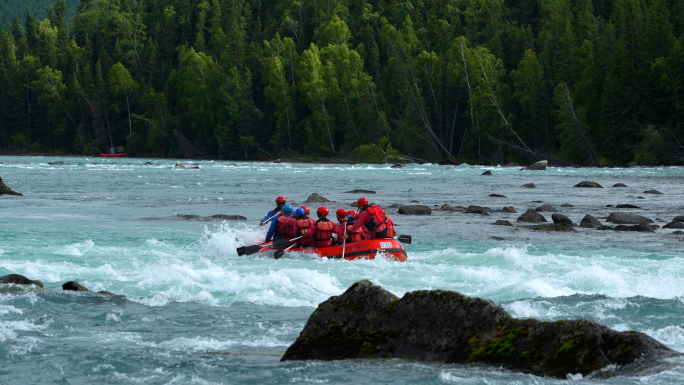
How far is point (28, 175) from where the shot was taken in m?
45.9

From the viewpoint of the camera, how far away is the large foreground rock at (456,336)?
21.1 feet

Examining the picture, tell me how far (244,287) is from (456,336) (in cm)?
580

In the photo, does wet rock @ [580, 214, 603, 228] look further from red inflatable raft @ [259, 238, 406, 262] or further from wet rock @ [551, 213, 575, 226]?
red inflatable raft @ [259, 238, 406, 262]

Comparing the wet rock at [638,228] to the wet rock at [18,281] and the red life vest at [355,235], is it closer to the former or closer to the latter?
the red life vest at [355,235]

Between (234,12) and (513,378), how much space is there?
114 metres

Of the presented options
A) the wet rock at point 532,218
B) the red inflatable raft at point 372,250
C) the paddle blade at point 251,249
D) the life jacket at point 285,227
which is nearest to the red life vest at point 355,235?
the red inflatable raft at point 372,250

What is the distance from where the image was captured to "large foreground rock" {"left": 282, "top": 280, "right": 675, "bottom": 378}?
6426mm

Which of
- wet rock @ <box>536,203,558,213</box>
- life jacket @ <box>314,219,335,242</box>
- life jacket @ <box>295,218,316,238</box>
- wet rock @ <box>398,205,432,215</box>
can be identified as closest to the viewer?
life jacket @ <box>314,219,335,242</box>

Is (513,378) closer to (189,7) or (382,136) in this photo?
(382,136)

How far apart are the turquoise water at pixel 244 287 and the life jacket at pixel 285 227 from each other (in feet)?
3.14

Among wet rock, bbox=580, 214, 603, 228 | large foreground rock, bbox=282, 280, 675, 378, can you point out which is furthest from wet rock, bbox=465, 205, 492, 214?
large foreground rock, bbox=282, 280, 675, 378

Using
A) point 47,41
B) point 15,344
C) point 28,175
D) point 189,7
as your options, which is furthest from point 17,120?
point 15,344

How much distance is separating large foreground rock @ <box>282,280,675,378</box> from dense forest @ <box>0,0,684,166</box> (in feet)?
172

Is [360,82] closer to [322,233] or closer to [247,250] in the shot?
[247,250]
